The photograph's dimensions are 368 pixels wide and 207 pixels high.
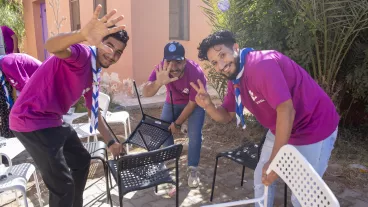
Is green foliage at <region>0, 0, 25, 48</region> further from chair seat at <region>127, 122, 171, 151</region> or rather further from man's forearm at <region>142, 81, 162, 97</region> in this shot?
chair seat at <region>127, 122, 171, 151</region>

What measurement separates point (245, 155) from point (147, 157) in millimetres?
1149

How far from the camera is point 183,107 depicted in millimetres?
3424

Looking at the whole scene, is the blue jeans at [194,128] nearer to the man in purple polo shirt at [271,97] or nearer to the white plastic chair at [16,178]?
the man in purple polo shirt at [271,97]

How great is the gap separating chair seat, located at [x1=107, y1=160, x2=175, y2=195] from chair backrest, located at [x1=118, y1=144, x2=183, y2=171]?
200 millimetres

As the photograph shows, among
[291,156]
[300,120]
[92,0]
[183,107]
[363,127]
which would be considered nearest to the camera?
[291,156]

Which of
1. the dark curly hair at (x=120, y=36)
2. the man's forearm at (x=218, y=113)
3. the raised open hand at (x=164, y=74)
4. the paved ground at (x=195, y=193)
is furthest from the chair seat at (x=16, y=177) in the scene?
the man's forearm at (x=218, y=113)

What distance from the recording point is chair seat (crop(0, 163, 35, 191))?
226 centimetres

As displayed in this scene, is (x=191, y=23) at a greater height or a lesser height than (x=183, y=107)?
greater

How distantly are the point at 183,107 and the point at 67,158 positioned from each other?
4.71 feet

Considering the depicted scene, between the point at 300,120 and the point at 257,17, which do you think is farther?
the point at 257,17

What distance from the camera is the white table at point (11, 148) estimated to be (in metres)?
2.81

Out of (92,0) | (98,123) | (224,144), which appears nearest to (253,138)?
(224,144)

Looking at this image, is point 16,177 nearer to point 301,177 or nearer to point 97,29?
point 97,29

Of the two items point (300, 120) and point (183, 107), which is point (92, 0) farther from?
point (300, 120)
